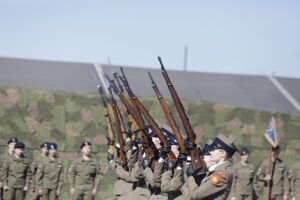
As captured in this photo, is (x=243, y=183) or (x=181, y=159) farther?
(x=243, y=183)

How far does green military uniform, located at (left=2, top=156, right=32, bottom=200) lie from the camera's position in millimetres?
18719

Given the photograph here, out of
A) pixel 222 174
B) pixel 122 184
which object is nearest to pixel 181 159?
pixel 222 174

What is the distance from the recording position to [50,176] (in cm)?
1944

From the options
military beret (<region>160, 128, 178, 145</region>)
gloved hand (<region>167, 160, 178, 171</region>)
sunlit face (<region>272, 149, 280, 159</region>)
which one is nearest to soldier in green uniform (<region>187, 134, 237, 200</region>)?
gloved hand (<region>167, 160, 178, 171</region>)

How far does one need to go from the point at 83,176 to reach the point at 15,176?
4.37 feet

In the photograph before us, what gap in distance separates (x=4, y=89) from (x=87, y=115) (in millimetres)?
2061

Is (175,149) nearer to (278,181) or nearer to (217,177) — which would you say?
(217,177)

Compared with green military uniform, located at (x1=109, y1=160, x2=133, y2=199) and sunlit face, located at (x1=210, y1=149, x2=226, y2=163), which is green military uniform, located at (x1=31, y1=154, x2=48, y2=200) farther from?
sunlit face, located at (x1=210, y1=149, x2=226, y2=163)

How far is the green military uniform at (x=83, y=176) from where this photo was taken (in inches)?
744

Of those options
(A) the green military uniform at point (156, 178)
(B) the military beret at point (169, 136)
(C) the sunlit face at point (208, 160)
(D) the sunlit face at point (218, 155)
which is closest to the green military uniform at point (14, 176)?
(B) the military beret at point (169, 136)

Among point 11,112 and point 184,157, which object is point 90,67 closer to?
point 11,112

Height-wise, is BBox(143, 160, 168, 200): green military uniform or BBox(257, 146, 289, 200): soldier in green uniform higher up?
BBox(257, 146, 289, 200): soldier in green uniform

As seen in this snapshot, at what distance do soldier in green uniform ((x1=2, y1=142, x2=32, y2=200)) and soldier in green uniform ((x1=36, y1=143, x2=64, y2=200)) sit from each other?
64 centimetres

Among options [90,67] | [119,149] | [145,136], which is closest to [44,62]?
[90,67]
